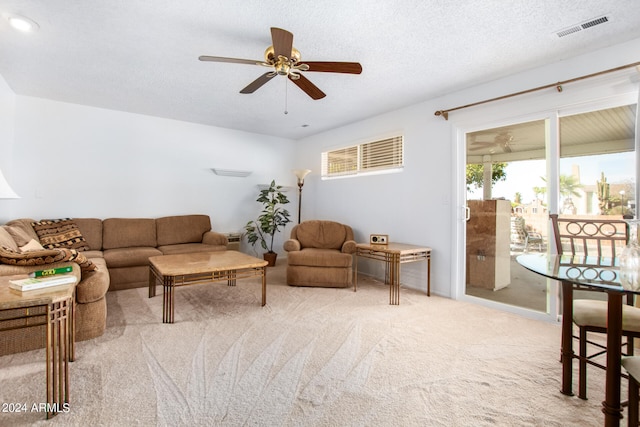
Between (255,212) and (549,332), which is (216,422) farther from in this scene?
(255,212)

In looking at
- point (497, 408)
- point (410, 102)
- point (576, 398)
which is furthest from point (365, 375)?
point (410, 102)

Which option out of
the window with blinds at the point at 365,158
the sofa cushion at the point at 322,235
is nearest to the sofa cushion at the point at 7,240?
the sofa cushion at the point at 322,235

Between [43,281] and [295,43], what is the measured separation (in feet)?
7.77

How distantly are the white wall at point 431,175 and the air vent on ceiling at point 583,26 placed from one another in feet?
1.68

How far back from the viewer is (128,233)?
426cm

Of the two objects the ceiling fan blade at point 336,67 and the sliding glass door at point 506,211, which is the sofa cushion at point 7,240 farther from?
the sliding glass door at point 506,211

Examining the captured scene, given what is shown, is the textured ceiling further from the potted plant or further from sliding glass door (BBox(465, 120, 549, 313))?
the potted plant

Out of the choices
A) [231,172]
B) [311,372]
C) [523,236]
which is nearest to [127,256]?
[231,172]

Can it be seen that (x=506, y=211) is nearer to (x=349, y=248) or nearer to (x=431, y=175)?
(x=431, y=175)

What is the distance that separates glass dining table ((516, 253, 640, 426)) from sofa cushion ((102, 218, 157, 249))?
4.58 m

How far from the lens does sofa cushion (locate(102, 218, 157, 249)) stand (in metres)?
4.13

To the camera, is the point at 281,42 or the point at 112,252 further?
the point at 112,252

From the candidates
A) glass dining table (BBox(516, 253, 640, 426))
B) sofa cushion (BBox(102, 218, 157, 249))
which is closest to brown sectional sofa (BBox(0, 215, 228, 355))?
sofa cushion (BBox(102, 218, 157, 249))

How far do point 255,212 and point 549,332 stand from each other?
15.2 ft
